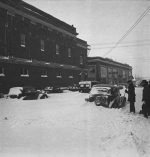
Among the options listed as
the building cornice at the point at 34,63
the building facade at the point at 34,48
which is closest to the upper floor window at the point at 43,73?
the building facade at the point at 34,48

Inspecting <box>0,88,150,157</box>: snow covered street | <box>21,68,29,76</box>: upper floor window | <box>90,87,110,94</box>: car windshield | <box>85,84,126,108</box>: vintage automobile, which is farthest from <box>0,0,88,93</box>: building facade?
<box>0,88,150,157</box>: snow covered street

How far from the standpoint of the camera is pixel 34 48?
23.7 m

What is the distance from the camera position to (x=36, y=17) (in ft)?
78.3

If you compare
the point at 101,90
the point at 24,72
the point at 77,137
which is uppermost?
the point at 24,72

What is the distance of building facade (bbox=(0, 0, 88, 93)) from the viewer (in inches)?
762

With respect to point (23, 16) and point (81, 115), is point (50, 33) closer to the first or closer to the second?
point (23, 16)

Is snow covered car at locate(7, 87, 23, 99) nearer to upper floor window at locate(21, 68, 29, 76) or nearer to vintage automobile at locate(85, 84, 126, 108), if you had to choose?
upper floor window at locate(21, 68, 29, 76)

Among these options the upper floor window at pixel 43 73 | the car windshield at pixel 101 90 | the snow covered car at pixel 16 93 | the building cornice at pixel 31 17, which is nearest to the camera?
the car windshield at pixel 101 90

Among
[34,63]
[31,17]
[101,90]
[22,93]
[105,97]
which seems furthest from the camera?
[34,63]

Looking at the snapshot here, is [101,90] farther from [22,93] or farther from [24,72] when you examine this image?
[24,72]

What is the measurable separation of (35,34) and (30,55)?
133 inches

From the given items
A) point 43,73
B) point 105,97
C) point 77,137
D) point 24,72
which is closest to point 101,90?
point 105,97

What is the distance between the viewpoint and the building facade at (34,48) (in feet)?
63.5

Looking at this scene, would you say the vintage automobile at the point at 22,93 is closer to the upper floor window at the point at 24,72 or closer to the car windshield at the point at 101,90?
the upper floor window at the point at 24,72
